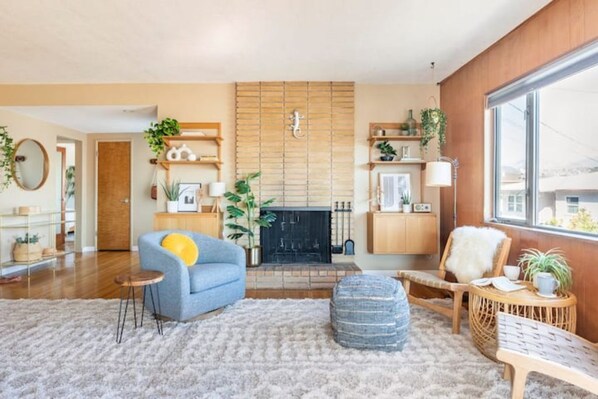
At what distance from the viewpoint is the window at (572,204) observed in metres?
2.42

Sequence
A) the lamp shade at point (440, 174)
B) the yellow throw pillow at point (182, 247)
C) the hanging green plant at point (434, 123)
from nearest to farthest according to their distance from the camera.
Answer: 1. the yellow throw pillow at point (182, 247)
2. the lamp shade at point (440, 174)
3. the hanging green plant at point (434, 123)

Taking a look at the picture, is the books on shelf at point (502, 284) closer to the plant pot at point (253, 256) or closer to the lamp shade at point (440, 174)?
the lamp shade at point (440, 174)

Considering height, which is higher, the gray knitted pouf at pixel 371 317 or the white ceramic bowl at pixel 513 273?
the white ceramic bowl at pixel 513 273

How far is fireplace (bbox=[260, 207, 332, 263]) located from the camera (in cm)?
427

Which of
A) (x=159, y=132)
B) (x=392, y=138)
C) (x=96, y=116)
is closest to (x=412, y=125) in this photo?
(x=392, y=138)

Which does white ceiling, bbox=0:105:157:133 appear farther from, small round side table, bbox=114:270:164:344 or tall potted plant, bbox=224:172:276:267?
small round side table, bbox=114:270:164:344

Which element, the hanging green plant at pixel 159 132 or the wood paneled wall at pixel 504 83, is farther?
the hanging green plant at pixel 159 132

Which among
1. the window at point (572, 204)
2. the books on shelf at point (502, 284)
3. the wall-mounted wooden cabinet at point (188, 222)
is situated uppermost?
the window at point (572, 204)

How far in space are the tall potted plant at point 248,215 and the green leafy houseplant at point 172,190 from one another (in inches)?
26.9

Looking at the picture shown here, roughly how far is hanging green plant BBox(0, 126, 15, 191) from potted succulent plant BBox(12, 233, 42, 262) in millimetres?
807

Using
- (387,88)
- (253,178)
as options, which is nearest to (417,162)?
(387,88)

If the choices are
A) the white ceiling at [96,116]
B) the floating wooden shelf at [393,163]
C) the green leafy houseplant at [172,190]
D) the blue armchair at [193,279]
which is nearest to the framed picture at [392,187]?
the floating wooden shelf at [393,163]

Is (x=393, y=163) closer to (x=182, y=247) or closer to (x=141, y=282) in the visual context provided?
(x=182, y=247)

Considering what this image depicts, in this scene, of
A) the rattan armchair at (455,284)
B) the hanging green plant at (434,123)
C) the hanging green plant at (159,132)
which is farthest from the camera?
the hanging green plant at (159,132)
